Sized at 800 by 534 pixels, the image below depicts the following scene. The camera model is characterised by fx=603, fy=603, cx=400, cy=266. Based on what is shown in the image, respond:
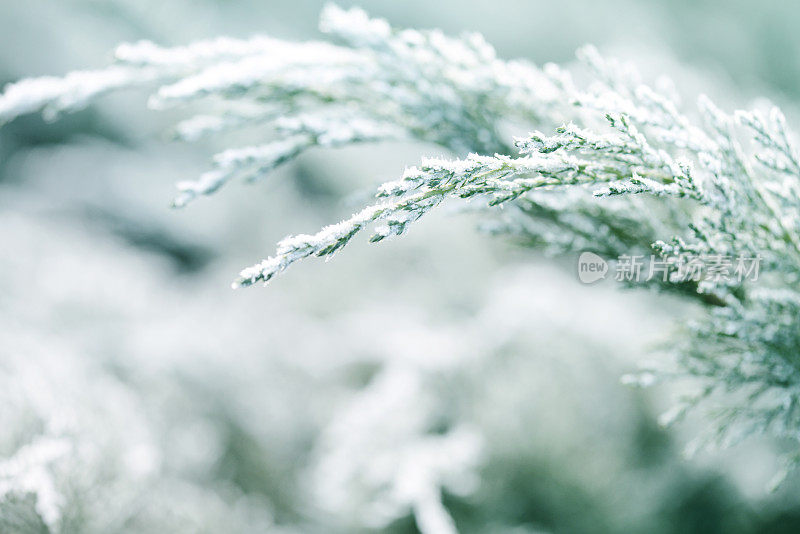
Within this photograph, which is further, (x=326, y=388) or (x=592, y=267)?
(x=326, y=388)

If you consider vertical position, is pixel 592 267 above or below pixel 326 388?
below

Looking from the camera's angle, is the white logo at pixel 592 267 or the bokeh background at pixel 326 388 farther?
the bokeh background at pixel 326 388

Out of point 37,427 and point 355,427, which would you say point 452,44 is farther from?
point 37,427

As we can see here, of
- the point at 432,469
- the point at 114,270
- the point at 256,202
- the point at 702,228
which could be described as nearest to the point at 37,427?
the point at 432,469
